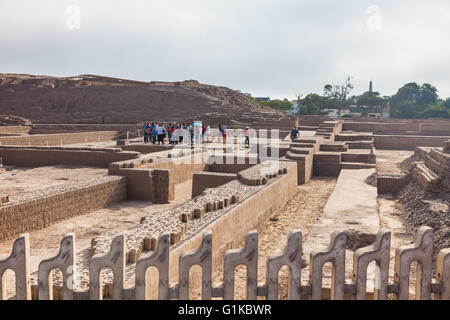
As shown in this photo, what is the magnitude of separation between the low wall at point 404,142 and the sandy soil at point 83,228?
14213mm

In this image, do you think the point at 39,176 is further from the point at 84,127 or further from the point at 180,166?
the point at 84,127

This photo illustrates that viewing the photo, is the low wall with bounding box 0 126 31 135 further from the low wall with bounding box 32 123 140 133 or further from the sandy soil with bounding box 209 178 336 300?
the sandy soil with bounding box 209 178 336 300

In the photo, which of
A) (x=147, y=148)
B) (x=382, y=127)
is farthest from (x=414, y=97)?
(x=147, y=148)

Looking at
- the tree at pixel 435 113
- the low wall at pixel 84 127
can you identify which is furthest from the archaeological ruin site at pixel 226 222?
the tree at pixel 435 113

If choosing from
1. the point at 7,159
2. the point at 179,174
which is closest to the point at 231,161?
the point at 179,174

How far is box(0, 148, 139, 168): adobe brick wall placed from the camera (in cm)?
1346

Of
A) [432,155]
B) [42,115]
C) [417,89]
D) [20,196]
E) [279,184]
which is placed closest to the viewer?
[20,196]

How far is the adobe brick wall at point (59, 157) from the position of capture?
1346 cm

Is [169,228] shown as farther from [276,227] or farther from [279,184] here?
[279,184]

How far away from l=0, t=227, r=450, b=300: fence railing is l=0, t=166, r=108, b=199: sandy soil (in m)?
7.36

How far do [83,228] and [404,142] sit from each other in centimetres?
1772

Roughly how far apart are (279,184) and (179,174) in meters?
3.56

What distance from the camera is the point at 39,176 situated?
11.9 meters
